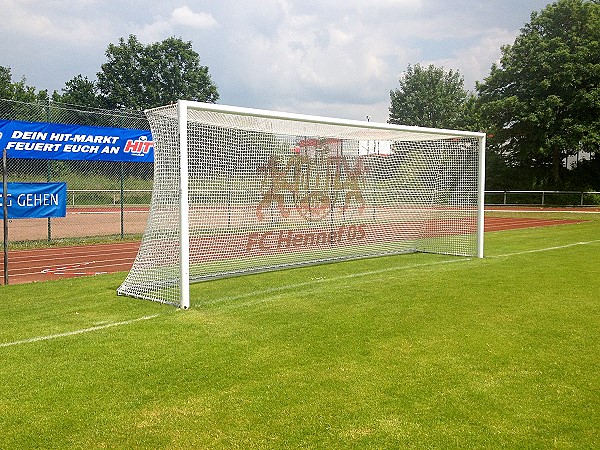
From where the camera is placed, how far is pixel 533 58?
33.5 m

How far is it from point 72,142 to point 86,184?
186 inches

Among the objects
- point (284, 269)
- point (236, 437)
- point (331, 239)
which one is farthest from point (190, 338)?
point (331, 239)

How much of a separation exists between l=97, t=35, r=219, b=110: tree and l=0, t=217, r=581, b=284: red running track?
111ft

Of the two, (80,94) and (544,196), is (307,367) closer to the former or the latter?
(544,196)

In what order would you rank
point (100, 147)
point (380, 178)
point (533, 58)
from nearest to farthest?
point (380, 178) → point (100, 147) → point (533, 58)

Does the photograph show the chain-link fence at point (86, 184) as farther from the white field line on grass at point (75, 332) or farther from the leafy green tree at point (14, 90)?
the leafy green tree at point (14, 90)

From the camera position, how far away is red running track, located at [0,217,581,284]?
968 centimetres

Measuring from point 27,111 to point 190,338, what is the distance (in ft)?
33.2

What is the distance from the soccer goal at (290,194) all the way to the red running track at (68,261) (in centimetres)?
239

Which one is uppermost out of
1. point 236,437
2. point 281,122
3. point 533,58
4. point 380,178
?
point 533,58

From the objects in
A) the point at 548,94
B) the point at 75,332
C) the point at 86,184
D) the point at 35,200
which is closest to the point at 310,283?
the point at 75,332

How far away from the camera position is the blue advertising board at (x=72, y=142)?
12.7m

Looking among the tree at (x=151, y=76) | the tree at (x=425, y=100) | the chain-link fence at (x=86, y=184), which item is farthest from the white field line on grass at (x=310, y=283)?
the tree at (x=425, y=100)

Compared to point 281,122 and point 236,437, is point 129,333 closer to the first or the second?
point 236,437
